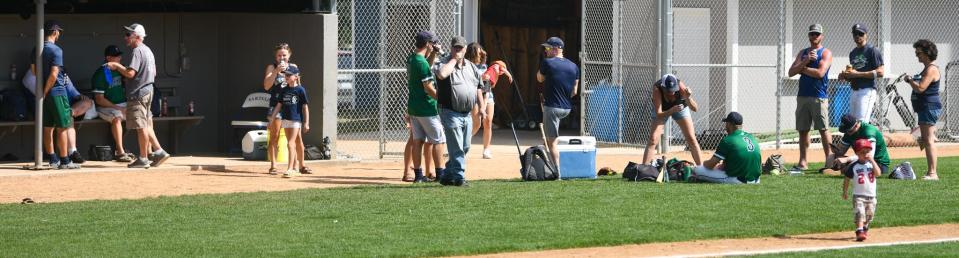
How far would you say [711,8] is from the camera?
2233 cm

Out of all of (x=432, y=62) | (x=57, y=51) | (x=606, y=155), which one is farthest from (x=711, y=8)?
(x=57, y=51)

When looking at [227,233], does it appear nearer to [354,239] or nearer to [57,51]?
[354,239]

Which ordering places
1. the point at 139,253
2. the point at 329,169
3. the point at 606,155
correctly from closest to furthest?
1. the point at 139,253
2. the point at 329,169
3. the point at 606,155

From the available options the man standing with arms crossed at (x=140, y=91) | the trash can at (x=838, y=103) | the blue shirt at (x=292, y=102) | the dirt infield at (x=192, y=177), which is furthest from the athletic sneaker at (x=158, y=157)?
the trash can at (x=838, y=103)

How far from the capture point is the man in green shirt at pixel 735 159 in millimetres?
14625

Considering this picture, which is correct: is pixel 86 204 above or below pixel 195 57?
below

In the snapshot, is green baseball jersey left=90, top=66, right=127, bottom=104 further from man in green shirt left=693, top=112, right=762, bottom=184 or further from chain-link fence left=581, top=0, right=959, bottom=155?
man in green shirt left=693, top=112, right=762, bottom=184

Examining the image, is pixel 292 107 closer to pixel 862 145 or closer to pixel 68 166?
pixel 68 166

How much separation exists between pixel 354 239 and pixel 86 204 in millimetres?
3531

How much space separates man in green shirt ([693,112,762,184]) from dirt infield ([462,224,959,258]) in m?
2.77

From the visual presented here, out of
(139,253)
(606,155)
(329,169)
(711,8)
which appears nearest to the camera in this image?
(139,253)

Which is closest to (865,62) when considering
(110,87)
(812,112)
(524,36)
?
(812,112)

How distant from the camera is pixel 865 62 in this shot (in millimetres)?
16531

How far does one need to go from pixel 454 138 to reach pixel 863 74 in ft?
16.0
